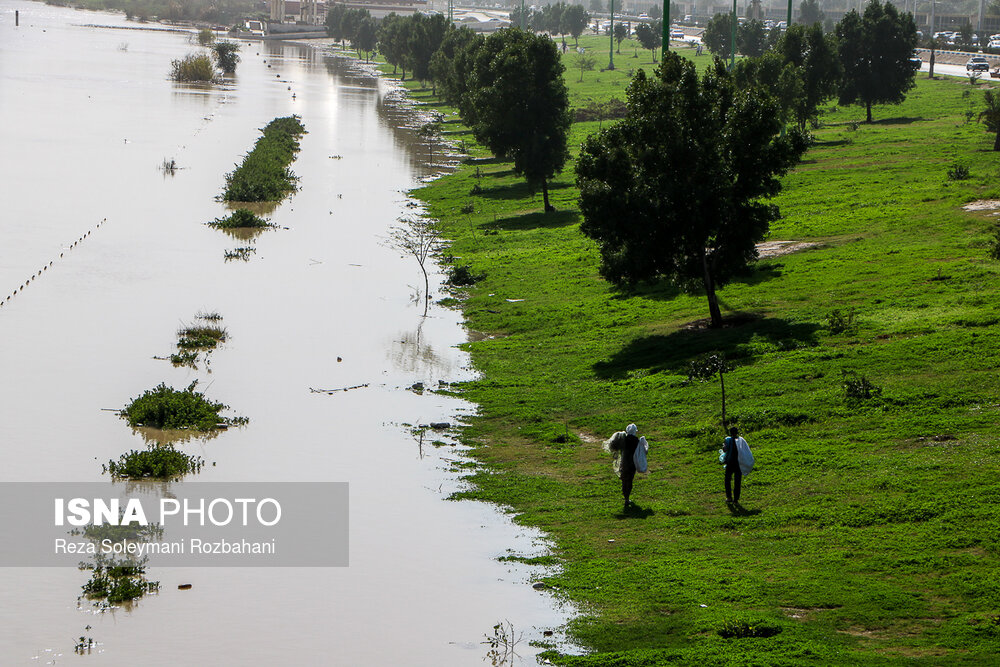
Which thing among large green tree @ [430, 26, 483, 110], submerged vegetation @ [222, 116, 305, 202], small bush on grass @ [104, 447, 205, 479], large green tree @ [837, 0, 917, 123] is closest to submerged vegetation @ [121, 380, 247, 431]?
small bush on grass @ [104, 447, 205, 479]

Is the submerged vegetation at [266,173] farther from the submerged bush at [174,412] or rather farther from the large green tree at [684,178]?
the submerged bush at [174,412]

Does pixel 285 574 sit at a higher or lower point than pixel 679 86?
lower

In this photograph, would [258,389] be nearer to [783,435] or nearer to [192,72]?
[783,435]

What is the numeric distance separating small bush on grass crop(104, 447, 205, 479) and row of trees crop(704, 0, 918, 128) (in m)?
48.1

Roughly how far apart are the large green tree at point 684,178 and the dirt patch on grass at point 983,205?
13.6 metres

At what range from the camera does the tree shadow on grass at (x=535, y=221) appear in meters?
60.2

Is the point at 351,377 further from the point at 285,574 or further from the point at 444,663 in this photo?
the point at 444,663

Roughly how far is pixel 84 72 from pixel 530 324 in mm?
133844

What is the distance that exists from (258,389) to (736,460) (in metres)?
16.4

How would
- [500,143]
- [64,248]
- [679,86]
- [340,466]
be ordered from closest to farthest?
[340,466] → [679,86] → [64,248] → [500,143]

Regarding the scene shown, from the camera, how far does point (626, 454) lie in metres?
23.5

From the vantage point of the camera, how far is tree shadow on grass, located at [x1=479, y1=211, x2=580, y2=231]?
60.2m

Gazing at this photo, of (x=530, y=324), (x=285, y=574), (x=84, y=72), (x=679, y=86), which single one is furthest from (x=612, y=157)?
(x=84, y=72)

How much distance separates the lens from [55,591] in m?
21.4
